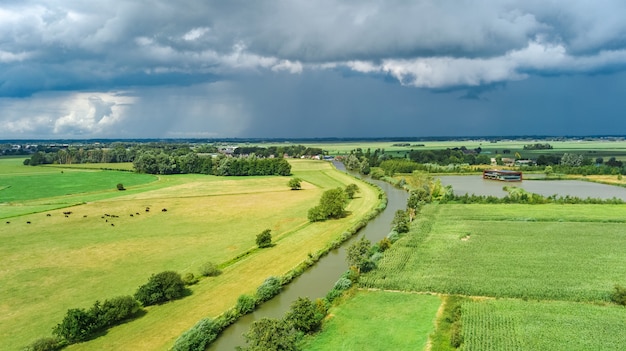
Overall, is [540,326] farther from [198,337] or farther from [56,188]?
[56,188]

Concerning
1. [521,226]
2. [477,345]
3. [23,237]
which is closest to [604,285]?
[477,345]

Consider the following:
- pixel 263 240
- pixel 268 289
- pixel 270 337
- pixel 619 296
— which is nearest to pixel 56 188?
pixel 263 240

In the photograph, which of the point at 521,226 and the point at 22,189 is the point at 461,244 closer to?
the point at 521,226

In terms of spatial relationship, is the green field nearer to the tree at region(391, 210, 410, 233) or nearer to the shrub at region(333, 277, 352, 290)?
the shrub at region(333, 277, 352, 290)

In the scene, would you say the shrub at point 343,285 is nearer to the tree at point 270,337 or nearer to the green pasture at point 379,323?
the green pasture at point 379,323

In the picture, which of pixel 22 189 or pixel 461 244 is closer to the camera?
pixel 461 244

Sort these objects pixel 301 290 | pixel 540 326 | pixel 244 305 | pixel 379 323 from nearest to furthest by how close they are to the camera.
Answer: pixel 540 326 < pixel 379 323 < pixel 244 305 < pixel 301 290
